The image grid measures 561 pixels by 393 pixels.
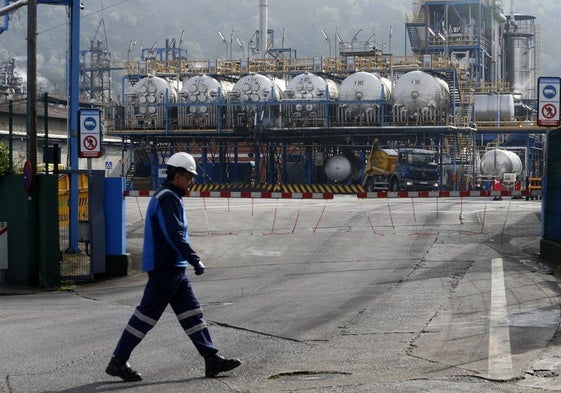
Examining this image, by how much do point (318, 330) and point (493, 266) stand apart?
305 inches

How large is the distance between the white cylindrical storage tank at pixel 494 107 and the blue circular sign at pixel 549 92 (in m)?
62.3

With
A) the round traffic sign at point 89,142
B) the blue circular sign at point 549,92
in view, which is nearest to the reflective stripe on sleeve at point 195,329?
the round traffic sign at point 89,142

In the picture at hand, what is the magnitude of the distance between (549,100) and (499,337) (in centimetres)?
1002

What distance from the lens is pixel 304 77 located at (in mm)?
75188

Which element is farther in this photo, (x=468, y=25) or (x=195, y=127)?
(x=468, y=25)

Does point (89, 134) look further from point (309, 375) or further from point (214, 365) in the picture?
point (309, 375)

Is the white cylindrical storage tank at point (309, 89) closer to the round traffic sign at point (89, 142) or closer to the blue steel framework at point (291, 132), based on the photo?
the blue steel framework at point (291, 132)

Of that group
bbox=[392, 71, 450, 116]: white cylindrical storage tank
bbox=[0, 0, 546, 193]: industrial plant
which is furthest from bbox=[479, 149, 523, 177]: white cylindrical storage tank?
bbox=[392, 71, 450, 116]: white cylindrical storage tank

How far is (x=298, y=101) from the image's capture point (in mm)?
74188

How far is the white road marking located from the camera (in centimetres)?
884

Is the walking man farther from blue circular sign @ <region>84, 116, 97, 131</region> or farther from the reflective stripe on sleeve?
blue circular sign @ <region>84, 116, 97, 131</region>

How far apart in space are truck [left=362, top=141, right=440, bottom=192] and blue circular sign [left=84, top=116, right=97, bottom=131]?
4492 centimetres

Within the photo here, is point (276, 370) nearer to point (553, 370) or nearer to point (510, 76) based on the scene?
point (553, 370)

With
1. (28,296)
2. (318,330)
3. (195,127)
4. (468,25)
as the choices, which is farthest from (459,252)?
(468,25)
